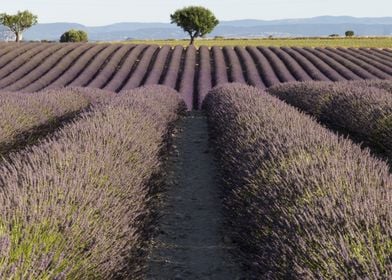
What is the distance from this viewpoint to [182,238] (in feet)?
19.0

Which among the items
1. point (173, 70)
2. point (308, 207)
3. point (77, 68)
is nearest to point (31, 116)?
point (308, 207)

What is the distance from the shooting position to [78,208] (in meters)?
3.75

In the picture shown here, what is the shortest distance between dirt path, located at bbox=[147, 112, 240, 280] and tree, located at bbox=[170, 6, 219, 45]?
45.4 meters

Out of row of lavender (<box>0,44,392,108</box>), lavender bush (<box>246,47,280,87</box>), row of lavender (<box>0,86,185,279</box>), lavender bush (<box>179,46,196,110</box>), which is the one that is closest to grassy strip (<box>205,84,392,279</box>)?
row of lavender (<box>0,86,185,279</box>)

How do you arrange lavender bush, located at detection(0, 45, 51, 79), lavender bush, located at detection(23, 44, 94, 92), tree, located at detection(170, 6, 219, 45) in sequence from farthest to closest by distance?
tree, located at detection(170, 6, 219, 45) < lavender bush, located at detection(0, 45, 51, 79) < lavender bush, located at detection(23, 44, 94, 92)

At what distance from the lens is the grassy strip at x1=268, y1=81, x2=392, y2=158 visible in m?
8.24

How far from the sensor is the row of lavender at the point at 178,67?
24.9m

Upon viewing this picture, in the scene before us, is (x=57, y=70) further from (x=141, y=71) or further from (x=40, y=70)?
(x=141, y=71)

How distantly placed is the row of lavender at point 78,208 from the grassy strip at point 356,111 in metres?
3.92

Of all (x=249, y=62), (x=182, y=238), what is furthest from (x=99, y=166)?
(x=249, y=62)

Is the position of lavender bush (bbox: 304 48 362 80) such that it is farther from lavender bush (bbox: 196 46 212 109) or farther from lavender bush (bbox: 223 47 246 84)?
lavender bush (bbox: 196 46 212 109)

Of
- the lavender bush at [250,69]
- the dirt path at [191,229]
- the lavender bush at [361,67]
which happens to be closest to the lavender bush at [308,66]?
the lavender bush at [361,67]

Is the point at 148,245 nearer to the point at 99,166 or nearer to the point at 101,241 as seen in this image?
the point at 99,166

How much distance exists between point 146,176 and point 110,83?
19.4m
